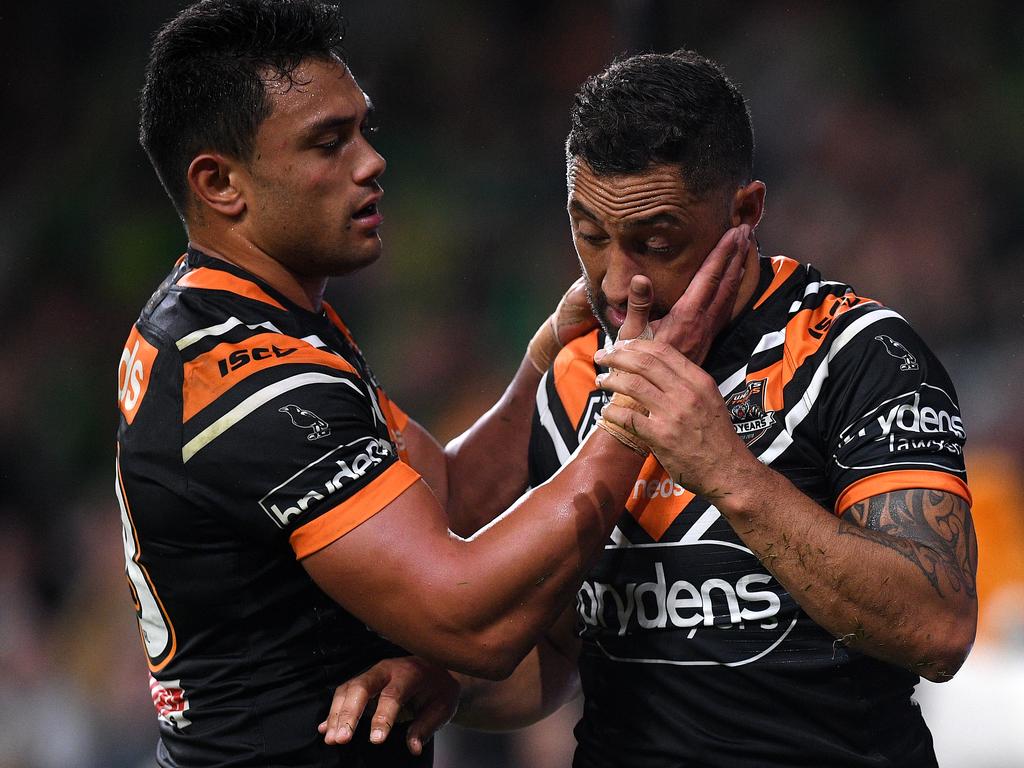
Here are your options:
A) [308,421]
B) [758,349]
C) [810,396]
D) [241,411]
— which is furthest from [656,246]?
[241,411]

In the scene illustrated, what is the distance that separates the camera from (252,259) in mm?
2486

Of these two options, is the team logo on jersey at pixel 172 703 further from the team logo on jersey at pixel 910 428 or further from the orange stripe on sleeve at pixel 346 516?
the team logo on jersey at pixel 910 428

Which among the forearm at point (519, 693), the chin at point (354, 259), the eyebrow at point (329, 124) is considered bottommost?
the forearm at point (519, 693)

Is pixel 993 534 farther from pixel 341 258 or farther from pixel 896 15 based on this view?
pixel 341 258

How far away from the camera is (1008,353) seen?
16.9 ft

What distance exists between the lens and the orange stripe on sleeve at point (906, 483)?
209cm

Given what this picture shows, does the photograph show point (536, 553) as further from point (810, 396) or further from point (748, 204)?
point (748, 204)

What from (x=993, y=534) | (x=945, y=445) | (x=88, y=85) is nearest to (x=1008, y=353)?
(x=993, y=534)

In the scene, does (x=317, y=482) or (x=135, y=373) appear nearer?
(x=317, y=482)

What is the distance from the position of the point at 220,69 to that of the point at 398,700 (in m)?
1.30

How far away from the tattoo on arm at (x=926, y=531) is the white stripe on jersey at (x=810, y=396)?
0.67 ft

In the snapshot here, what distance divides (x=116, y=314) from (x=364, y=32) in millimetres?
2152

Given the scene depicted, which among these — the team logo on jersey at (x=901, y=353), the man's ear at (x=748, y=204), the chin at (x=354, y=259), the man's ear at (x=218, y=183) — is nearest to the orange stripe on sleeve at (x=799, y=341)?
the team logo on jersey at (x=901, y=353)

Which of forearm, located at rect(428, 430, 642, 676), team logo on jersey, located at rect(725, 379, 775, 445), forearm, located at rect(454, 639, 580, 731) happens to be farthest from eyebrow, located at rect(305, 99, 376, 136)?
forearm, located at rect(454, 639, 580, 731)
